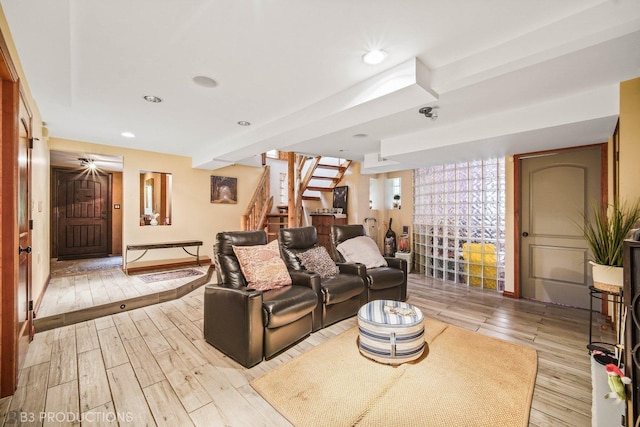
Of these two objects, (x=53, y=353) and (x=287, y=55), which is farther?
(x=53, y=353)

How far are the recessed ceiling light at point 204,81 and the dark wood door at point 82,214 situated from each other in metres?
5.77

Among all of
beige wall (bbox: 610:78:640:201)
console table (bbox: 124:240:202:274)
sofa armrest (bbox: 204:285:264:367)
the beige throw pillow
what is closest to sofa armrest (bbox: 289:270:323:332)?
sofa armrest (bbox: 204:285:264:367)

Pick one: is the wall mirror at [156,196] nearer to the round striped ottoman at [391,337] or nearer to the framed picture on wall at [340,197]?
the framed picture on wall at [340,197]

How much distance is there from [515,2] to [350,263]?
265cm

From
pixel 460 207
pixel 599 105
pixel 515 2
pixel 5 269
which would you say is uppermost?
pixel 515 2

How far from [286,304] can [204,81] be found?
2.17 m

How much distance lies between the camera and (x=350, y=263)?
3.32m

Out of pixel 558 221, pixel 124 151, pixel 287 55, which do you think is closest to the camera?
pixel 287 55

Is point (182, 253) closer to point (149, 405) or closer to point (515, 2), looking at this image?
point (149, 405)

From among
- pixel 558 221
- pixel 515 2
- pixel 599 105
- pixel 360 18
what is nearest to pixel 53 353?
pixel 360 18

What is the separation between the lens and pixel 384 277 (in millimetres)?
3320

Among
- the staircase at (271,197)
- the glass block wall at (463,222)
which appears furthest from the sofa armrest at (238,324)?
the glass block wall at (463,222)

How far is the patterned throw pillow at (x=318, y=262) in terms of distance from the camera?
3125mm

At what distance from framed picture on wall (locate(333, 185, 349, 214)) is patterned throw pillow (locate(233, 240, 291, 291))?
3545 mm
